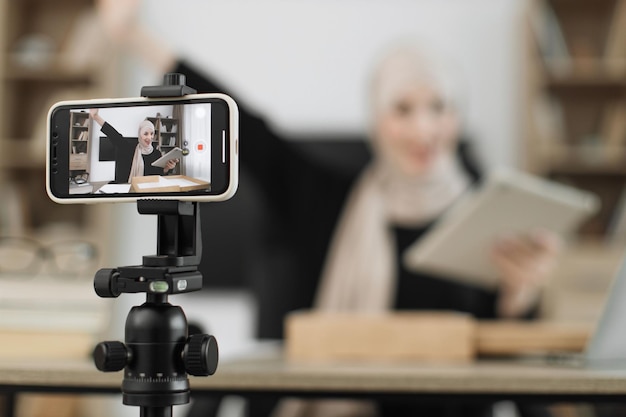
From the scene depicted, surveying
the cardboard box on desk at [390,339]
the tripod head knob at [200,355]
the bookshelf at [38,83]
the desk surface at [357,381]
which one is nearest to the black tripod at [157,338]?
the tripod head knob at [200,355]

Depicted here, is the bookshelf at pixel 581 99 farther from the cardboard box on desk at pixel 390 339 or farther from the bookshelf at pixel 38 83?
the cardboard box on desk at pixel 390 339

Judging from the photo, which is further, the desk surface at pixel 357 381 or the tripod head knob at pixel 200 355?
the desk surface at pixel 357 381

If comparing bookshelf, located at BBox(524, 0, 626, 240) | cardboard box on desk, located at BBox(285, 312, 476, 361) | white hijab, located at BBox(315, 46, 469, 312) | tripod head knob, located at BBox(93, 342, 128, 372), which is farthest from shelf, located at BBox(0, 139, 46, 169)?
tripod head knob, located at BBox(93, 342, 128, 372)

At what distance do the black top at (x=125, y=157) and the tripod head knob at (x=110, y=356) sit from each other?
6.2 inches

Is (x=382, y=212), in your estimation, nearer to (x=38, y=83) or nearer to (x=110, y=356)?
(x=110, y=356)

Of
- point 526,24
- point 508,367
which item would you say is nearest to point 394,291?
point 508,367

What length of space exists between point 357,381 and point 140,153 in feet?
1.36

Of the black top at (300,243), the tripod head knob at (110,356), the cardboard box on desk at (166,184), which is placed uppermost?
the cardboard box on desk at (166,184)

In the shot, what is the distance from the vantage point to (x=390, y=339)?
3.78 ft

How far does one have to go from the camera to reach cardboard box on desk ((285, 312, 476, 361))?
115cm

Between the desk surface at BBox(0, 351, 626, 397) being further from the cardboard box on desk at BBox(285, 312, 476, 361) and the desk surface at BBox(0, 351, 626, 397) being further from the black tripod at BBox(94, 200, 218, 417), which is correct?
the black tripod at BBox(94, 200, 218, 417)

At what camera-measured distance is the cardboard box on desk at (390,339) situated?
1.15 meters

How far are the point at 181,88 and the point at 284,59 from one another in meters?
3.01

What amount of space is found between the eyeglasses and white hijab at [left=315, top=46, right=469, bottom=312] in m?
1.24
